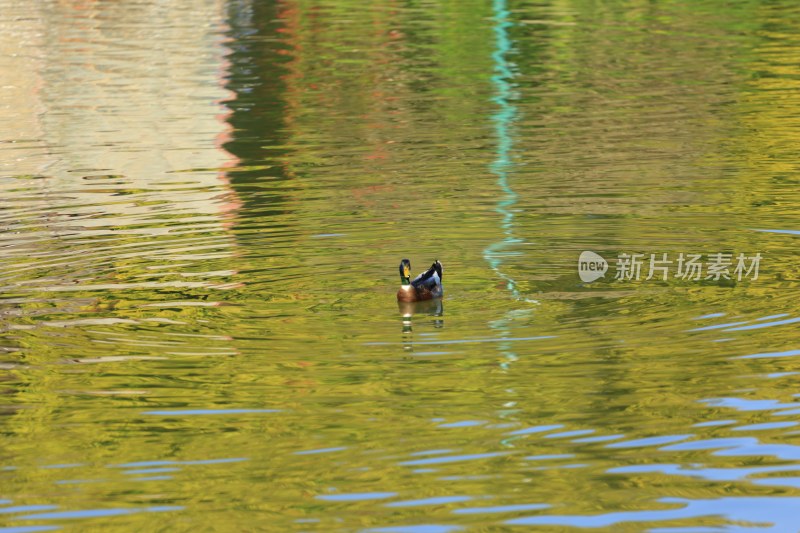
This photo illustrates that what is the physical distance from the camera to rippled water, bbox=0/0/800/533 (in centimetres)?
951

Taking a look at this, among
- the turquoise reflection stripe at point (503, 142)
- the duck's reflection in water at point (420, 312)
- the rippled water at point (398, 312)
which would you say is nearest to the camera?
the rippled water at point (398, 312)

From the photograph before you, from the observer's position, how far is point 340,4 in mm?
51594

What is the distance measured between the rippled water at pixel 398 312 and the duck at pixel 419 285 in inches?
5.1

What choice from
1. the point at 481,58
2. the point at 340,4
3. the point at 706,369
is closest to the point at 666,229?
the point at 706,369

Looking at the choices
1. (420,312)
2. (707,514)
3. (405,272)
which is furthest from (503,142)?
(707,514)

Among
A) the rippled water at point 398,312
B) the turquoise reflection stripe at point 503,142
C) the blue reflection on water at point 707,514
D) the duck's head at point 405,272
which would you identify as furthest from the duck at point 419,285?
the blue reflection on water at point 707,514

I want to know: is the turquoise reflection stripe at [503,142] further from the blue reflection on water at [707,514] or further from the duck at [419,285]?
the blue reflection on water at [707,514]

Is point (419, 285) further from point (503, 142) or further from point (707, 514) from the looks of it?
point (503, 142)

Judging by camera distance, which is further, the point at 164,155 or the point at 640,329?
the point at 164,155

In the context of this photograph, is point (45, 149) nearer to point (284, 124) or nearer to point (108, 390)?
point (284, 124)

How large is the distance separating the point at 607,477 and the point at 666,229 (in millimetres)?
7519

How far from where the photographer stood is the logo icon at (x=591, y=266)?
1472cm

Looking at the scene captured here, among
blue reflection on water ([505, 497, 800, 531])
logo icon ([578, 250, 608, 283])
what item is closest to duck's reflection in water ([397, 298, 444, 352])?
logo icon ([578, 250, 608, 283])

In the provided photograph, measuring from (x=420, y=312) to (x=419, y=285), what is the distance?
26 cm
